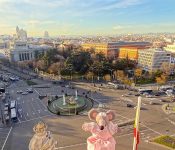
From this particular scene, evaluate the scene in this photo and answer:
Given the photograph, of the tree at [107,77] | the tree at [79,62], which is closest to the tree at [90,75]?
the tree at [107,77]

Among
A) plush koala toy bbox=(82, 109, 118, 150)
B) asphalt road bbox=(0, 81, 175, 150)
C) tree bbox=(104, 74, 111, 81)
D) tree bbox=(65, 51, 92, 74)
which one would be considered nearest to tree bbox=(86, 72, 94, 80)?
tree bbox=(104, 74, 111, 81)

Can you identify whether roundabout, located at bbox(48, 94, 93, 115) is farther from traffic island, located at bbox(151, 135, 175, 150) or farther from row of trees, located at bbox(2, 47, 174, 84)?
row of trees, located at bbox(2, 47, 174, 84)

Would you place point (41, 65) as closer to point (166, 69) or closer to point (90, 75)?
point (90, 75)

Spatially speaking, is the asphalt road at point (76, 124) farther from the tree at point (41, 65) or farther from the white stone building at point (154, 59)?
the white stone building at point (154, 59)

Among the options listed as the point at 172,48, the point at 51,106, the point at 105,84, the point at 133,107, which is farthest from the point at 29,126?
the point at 172,48

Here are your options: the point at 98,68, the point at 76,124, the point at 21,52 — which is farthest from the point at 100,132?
the point at 21,52

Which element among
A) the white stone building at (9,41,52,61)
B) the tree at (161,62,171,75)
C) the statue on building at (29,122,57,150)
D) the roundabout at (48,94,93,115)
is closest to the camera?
the statue on building at (29,122,57,150)
